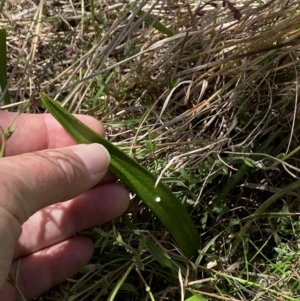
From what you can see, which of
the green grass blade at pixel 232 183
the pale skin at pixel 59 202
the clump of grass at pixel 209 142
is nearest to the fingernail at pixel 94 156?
the pale skin at pixel 59 202

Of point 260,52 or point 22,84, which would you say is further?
point 22,84

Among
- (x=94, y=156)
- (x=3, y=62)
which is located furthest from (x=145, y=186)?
(x=3, y=62)

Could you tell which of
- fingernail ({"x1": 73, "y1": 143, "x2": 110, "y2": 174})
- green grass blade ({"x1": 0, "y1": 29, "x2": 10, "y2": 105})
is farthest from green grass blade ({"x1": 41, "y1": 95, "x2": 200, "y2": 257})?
green grass blade ({"x1": 0, "y1": 29, "x2": 10, "y2": 105})

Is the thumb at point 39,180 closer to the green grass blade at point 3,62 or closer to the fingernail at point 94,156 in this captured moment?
the fingernail at point 94,156

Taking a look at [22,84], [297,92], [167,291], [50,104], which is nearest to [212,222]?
[167,291]

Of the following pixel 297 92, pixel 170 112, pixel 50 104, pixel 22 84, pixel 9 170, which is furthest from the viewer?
pixel 22 84

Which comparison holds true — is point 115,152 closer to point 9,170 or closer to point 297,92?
point 9,170

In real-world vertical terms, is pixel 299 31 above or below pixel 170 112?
above
